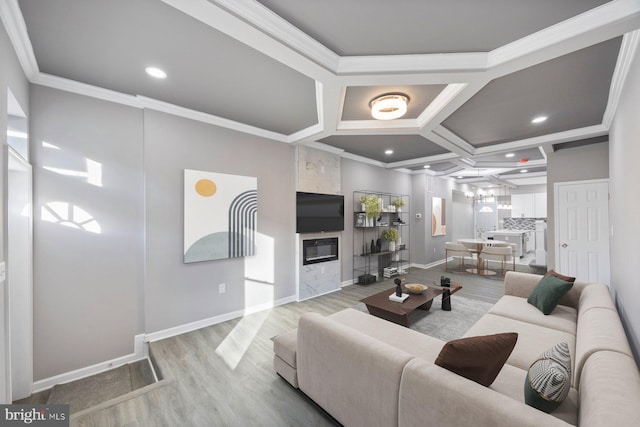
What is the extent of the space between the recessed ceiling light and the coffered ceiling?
67mm

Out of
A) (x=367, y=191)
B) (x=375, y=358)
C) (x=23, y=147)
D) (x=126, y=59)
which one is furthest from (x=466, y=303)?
(x=23, y=147)

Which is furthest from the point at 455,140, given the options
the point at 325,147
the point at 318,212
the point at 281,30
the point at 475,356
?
the point at 475,356

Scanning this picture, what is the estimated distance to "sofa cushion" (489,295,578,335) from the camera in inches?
91.0

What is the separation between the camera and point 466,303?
4.09 meters

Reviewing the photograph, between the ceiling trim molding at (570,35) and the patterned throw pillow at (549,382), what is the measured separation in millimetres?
1993

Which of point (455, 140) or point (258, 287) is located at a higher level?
point (455, 140)

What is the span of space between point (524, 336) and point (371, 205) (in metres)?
3.38

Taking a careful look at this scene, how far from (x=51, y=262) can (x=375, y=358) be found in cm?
297

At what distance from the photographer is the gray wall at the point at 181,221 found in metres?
2.91

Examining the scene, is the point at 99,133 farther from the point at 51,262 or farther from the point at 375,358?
the point at 375,358

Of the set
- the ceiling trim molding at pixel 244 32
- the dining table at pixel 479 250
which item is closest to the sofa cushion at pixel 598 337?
the ceiling trim molding at pixel 244 32

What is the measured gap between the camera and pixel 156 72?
234cm

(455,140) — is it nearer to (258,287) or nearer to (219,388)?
(258,287)

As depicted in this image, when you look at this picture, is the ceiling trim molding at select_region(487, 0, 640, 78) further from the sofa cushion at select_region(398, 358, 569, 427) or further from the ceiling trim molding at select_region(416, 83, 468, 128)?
the sofa cushion at select_region(398, 358, 569, 427)
